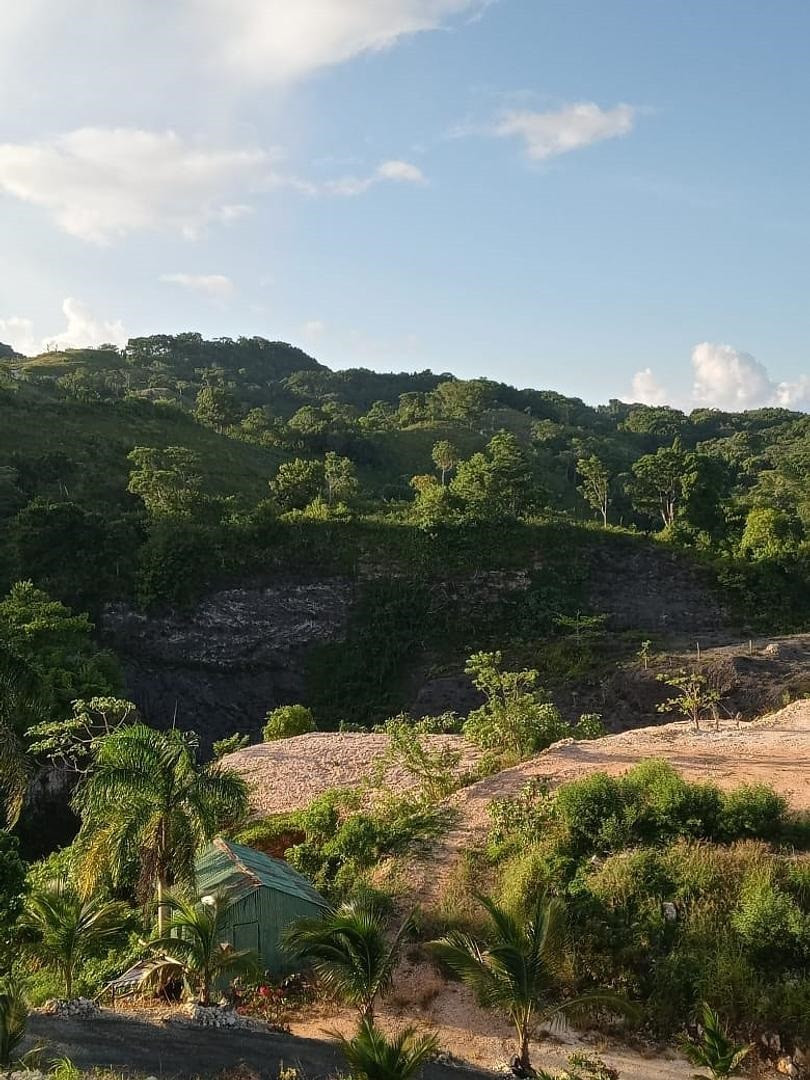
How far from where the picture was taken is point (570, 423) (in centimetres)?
9144

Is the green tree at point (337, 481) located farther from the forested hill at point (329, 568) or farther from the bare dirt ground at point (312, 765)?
the bare dirt ground at point (312, 765)

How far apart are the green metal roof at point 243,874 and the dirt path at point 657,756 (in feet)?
5.63

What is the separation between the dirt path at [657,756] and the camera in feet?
38.2

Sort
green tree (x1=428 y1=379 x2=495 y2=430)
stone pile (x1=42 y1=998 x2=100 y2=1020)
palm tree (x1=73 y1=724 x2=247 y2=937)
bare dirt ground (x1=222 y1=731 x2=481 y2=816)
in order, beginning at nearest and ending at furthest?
stone pile (x1=42 y1=998 x2=100 y2=1020), palm tree (x1=73 y1=724 x2=247 y2=937), bare dirt ground (x1=222 y1=731 x2=481 y2=816), green tree (x1=428 y1=379 x2=495 y2=430)

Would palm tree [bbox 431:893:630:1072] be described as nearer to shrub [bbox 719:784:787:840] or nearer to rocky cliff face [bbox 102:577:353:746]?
shrub [bbox 719:784:787:840]

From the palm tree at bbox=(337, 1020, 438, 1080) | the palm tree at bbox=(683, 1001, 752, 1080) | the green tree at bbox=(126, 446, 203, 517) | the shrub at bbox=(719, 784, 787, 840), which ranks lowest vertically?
the palm tree at bbox=(683, 1001, 752, 1080)

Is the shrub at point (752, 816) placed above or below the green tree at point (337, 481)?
below

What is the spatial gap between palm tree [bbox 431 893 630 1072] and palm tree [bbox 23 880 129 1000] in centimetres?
440

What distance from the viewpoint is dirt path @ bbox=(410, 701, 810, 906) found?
1165 centimetres

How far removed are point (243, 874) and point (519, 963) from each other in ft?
14.0

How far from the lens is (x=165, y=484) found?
35344 millimetres

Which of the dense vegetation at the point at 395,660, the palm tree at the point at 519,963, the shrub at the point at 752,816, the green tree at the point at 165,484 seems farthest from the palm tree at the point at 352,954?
the green tree at the point at 165,484

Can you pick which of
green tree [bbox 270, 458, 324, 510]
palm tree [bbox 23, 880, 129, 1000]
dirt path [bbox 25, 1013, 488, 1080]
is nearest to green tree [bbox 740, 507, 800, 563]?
green tree [bbox 270, 458, 324, 510]

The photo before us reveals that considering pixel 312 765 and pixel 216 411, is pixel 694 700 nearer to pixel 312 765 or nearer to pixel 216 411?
pixel 312 765
